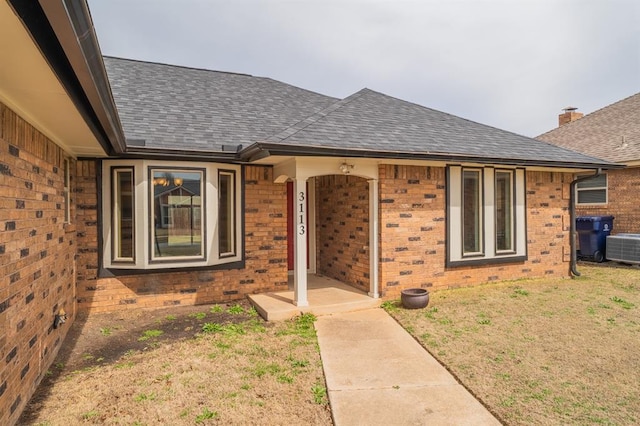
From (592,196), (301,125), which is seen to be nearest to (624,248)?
(592,196)

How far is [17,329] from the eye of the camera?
317cm

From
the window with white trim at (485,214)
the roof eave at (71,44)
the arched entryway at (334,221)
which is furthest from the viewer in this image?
the window with white trim at (485,214)

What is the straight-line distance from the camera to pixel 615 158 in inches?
456

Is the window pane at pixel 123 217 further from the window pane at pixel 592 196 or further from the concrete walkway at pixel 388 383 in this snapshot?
the window pane at pixel 592 196

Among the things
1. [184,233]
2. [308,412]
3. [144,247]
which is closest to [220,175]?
[184,233]

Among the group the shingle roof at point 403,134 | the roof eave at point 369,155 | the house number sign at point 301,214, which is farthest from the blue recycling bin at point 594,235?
the house number sign at point 301,214

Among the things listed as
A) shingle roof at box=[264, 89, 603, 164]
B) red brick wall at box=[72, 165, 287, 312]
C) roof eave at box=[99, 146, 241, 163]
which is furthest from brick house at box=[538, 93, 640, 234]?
roof eave at box=[99, 146, 241, 163]

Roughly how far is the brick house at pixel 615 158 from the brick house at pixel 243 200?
176 inches

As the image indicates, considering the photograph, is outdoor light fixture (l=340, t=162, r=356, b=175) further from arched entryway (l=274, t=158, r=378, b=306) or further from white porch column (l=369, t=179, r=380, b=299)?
white porch column (l=369, t=179, r=380, b=299)

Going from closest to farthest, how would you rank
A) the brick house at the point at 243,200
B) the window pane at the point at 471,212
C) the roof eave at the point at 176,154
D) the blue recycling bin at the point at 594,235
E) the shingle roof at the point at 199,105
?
the brick house at the point at 243,200 < the roof eave at the point at 176,154 < the shingle roof at the point at 199,105 < the window pane at the point at 471,212 < the blue recycling bin at the point at 594,235

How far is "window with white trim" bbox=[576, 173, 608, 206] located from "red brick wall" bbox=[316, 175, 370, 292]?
9117 millimetres

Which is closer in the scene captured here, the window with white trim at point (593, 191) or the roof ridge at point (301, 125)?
the roof ridge at point (301, 125)

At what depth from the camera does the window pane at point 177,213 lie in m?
6.12

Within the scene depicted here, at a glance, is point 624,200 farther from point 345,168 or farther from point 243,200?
point 243,200
